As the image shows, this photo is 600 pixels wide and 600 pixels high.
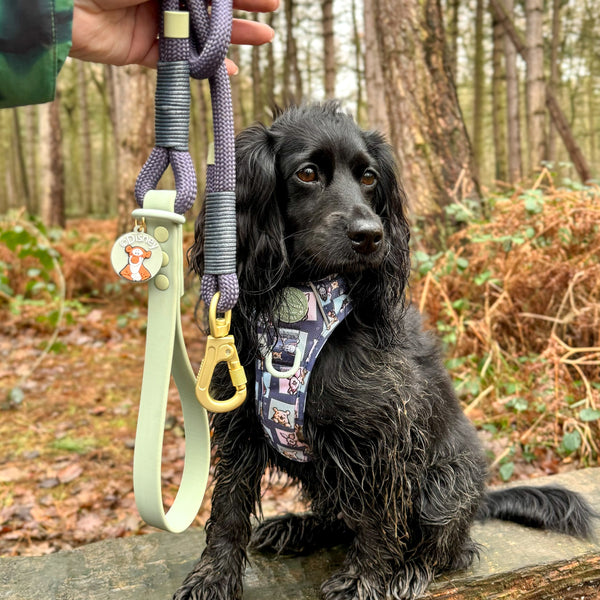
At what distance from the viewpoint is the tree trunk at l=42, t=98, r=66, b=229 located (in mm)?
12523

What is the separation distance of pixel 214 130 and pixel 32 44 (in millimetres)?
501

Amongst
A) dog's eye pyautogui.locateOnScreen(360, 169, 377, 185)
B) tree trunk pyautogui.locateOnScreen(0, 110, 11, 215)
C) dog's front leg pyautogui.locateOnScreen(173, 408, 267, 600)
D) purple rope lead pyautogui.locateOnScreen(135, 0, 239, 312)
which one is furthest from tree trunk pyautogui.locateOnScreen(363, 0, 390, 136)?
tree trunk pyautogui.locateOnScreen(0, 110, 11, 215)

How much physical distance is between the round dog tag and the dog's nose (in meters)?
0.68

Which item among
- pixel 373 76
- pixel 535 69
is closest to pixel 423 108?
pixel 535 69

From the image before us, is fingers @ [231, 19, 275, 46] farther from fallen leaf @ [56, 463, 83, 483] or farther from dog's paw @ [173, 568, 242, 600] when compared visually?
fallen leaf @ [56, 463, 83, 483]

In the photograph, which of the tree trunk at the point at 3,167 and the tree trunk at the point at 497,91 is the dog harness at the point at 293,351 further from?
the tree trunk at the point at 3,167

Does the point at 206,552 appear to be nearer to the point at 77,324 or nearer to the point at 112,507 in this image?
the point at 112,507

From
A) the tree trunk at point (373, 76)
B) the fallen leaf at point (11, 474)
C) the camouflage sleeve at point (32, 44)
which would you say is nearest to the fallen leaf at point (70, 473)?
the fallen leaf at point (11, 474)

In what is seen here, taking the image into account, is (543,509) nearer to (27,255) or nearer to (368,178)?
(368,178)

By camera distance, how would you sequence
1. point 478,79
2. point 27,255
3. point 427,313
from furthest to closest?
point 478,79, point 27,255, point 427,313

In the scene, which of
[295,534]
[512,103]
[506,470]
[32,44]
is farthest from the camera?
[512,103]

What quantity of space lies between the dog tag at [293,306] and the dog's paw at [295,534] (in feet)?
3.52

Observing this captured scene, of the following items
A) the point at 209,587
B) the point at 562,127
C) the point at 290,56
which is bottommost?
the point at 209,587

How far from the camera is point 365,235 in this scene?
6.49ft
